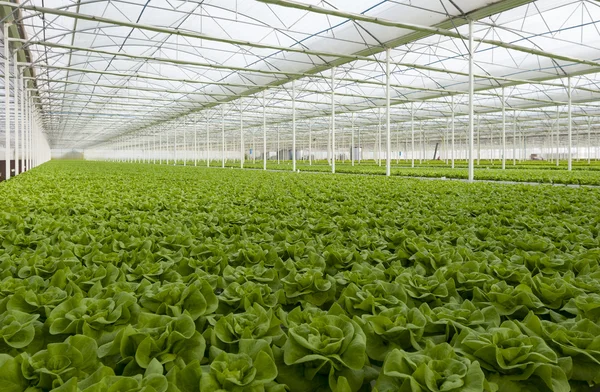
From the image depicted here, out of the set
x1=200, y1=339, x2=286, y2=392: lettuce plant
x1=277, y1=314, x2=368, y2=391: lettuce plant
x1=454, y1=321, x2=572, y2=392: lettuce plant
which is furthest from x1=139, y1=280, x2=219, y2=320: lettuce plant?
x1=454, y1=321, x2=572, y2=392: lettuce plant

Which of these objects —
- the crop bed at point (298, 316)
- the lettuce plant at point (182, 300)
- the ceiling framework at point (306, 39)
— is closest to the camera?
the crop bed at point (298, 316)

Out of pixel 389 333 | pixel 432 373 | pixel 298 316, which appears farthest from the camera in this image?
pixel 298 316

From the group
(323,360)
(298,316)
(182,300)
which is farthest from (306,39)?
(323,360)

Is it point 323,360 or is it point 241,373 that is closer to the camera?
point 241,373

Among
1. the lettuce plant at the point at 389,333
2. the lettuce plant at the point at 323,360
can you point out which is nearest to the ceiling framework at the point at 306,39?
the lettuce plant at the point at 389,333

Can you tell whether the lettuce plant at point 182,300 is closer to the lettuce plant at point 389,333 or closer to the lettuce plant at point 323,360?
the lettuce plant at point 323,360

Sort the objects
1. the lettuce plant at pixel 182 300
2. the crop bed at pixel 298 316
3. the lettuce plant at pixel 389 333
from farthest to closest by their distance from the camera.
→ the lettuce plant at pixel 182 300
the lettuce plant at pixel 389 333
the crop bed at pixel 298 316

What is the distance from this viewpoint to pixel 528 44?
2041cm

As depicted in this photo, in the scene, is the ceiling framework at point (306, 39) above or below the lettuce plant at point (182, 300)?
above

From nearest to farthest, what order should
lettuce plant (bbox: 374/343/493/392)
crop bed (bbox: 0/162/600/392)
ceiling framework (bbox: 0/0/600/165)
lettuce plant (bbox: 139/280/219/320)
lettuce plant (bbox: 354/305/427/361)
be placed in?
lettuce plant (bbox: 374/343/493/392), crop bed (bbox: 0/162/600/392), lettuce plant (bbox: 354/305/427/361), lettuce plant (bbox: 139/280/219/320), ceiling framework (bbox: 0/0/600/165)

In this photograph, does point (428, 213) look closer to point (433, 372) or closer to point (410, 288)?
point (410, 288)

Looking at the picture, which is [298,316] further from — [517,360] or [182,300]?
[517,360]

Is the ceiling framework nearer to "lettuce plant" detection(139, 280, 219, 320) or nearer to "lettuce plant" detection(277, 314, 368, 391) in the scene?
"lettuce plant" detection(139, 280, 219, 320)

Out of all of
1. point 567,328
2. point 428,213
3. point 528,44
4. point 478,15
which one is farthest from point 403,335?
point 528,44
